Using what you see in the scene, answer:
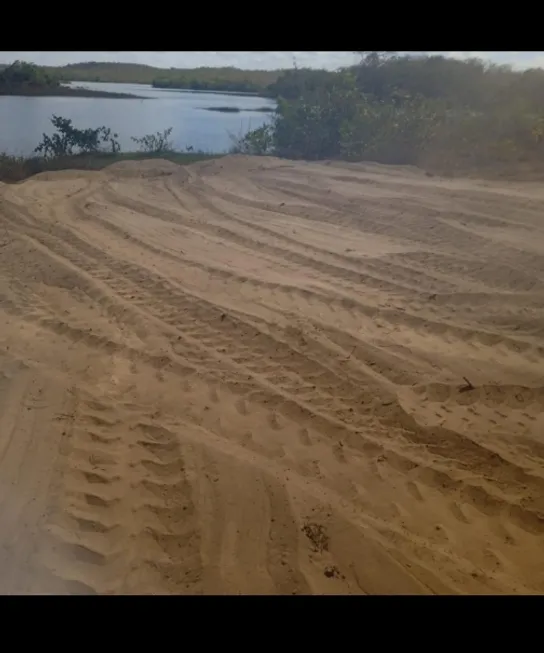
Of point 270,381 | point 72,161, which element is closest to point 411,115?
point 270,381

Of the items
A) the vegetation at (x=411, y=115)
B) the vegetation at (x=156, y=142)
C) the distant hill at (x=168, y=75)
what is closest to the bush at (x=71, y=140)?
the vegetation at (x=156, y=142)

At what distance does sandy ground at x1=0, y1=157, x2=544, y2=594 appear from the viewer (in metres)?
1.86

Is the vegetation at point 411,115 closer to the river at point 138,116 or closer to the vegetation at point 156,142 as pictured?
the river at point 138,116

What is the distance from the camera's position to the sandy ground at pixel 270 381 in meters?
1.86

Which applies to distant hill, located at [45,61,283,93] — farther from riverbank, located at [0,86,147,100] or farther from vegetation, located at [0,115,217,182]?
vegetation, located at [0,115,217,182]

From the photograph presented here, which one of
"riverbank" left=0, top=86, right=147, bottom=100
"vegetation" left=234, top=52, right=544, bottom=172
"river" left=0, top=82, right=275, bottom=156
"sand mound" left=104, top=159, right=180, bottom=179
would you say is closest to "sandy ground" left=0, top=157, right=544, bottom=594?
"sand mound" left=104, top=159, right=180, bottom=179

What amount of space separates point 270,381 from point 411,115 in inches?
70.3

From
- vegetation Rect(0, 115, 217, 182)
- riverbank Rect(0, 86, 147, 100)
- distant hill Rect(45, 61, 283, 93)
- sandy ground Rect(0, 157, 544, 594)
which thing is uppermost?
distant hill Rect(45, 61, 283, 93)

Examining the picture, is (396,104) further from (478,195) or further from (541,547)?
(541,547)

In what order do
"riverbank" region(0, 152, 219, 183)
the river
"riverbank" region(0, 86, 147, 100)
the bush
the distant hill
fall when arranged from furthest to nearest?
1. "riverbank" region(0, 152, 219, 183)
2. the bush
3. the river
4. "riverbank" region(0, 86, 147, 100)
5. the distant hill

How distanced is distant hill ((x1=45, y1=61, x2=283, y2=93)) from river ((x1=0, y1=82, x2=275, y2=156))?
6 cm

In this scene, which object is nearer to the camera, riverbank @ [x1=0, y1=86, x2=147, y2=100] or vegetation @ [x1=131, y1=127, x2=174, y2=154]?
riverbank @ [x1=0, y1=86, x2=147, y2=100]
